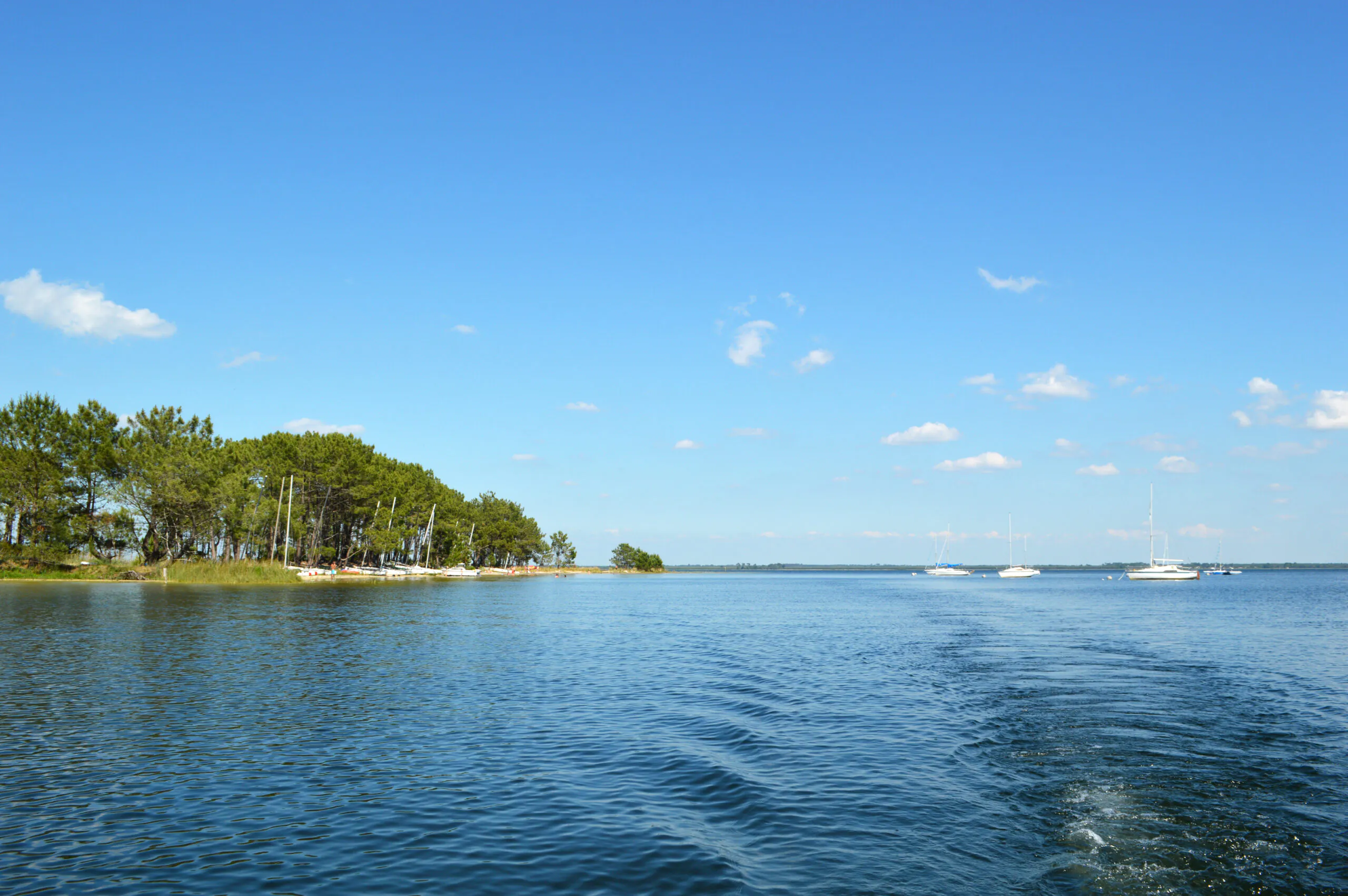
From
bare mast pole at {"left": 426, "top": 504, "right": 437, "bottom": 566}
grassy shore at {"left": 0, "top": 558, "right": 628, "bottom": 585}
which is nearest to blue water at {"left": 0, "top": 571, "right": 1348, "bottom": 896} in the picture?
grassy shore at {"left": 0, "top": 558, "right": 628, "bottom": 585}

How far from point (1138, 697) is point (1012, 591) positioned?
128 metres

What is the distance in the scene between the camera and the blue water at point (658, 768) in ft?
41.9

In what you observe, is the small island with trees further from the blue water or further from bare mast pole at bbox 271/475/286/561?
the blue water

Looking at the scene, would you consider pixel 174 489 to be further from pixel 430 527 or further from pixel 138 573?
pixel 430 527

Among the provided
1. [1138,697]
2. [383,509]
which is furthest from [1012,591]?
[1138,697]

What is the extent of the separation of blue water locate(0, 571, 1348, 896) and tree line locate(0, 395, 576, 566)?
7292cm

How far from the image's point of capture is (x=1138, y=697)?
2923cm

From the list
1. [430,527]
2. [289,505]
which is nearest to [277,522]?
[289,505]

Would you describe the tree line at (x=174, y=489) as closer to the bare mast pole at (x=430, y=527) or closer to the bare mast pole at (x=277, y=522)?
the bare mast pole at (x=277, y=522)

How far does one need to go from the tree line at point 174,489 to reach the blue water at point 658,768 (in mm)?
72920

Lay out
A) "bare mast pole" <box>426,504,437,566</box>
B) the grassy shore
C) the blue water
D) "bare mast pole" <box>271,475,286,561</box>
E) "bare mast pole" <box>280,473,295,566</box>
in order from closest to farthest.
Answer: the blue water, the grassy shore, "bare mast pole" <box>280,473,295,566</box>, "bare mast pole" <box>271,475,286,561</box>, "bare mast pole" <box>426,504,437,566</box>

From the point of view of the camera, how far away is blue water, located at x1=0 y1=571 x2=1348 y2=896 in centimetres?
1277

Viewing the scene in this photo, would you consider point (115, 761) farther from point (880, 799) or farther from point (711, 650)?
point (711, 650)

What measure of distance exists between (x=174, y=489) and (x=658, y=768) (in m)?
112
